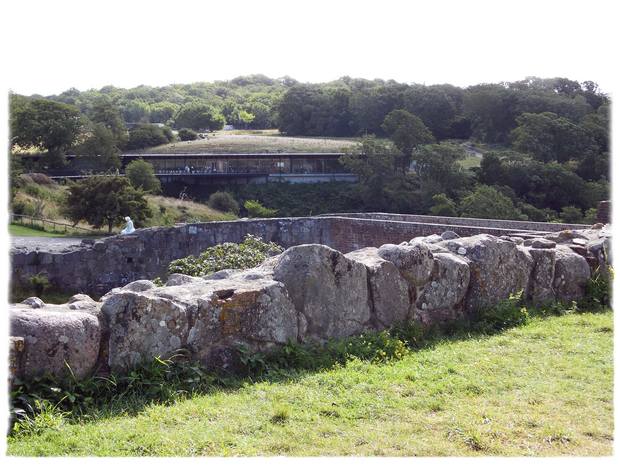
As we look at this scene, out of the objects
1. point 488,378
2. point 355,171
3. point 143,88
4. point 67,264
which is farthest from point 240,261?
point 143,88

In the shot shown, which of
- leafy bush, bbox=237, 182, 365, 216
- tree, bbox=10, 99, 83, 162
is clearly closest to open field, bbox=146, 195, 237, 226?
leafy bush, bbox=237, 182, 365, 216

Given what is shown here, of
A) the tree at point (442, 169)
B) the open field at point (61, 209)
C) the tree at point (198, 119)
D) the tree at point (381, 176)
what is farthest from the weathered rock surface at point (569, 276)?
the tree at point (198, 119)

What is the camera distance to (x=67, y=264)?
19875 millimetres

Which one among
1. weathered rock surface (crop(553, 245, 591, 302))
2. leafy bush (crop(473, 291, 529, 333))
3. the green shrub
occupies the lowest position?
the green shrub

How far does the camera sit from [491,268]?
27.9ft

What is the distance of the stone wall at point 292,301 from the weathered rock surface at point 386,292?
11 mm

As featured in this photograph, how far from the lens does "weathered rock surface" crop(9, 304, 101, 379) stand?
5.43 metres

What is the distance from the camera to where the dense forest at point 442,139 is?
50.1 m

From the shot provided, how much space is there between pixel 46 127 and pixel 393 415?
62075 millimetres

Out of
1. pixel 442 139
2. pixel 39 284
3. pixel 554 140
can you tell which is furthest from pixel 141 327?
pixel 442 139

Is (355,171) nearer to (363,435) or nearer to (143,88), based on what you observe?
(363,435)

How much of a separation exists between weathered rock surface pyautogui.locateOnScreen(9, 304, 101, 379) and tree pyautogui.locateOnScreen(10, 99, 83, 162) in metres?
59.0

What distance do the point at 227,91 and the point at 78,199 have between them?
118785 millimetres

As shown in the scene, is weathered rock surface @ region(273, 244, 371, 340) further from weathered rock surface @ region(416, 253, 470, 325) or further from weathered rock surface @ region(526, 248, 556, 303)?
weathered rock surface @ region(526, 248, 556, 303)
